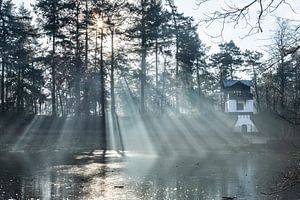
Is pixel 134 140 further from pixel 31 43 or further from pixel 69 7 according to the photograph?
pixel 31 43

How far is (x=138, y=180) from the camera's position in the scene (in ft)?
54.7

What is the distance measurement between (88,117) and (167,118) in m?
7.66

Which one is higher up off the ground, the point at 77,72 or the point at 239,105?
the point at 77,72

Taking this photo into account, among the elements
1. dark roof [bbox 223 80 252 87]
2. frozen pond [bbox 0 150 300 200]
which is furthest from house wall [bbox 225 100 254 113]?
frozen pond [bbox 0 150 300 200]

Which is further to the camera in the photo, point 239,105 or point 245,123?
point 239,105

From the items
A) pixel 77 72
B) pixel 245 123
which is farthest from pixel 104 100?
pixel 245 123

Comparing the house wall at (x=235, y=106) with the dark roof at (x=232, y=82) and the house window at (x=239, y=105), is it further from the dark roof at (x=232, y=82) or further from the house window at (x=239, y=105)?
the dark roof at (x=232, y=82)

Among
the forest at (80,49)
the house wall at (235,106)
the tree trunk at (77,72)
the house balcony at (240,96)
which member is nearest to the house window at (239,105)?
the house wall at (235,106)

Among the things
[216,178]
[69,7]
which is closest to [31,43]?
[69,7]

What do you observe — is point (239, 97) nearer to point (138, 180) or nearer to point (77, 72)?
point (77, 72)

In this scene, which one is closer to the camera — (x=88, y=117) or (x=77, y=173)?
(x=77, y=173)

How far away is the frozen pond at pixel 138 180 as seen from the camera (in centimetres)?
1359

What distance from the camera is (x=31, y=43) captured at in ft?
169

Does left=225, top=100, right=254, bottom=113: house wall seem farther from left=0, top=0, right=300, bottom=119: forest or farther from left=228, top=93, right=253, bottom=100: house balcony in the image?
left=0, top=0, right=300, bottom=119: forest
